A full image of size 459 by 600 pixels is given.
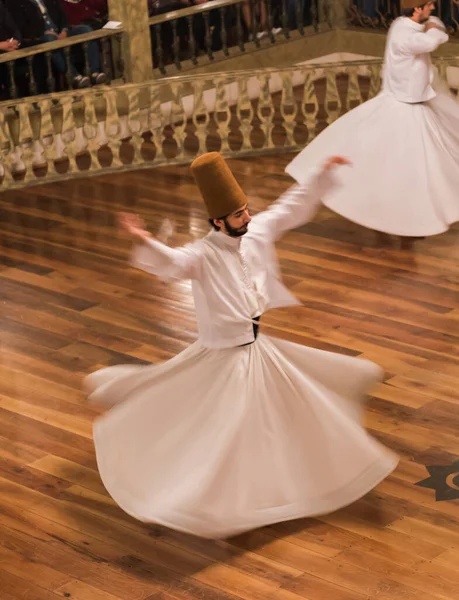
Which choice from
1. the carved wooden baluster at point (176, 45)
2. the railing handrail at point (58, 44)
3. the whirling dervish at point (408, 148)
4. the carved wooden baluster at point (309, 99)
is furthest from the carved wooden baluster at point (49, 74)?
the whirling dervish at point (408, 148)

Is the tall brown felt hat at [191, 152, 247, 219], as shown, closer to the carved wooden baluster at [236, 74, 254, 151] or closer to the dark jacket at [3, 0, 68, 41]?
the carved wooden baluster at [236, 74, 254, 151]

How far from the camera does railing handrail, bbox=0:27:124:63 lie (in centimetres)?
835

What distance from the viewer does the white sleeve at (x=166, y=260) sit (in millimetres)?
3857

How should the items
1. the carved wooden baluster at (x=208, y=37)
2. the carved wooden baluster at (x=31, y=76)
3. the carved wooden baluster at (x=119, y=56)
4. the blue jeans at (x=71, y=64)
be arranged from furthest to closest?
the carved wooden baluster at (x=208, y=37) → the carved wooden baluster at (x=119, y=56) → the blue jeans at (x=71, y=64) → the carved wooden baluster at (x=31, y=76)

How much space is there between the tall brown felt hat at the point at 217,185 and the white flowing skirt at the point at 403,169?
2.82 m

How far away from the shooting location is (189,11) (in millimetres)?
9672

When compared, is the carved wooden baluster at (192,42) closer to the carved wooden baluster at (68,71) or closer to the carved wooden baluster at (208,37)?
the carved wooden baluster at (208,37)

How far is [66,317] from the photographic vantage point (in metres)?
6.05

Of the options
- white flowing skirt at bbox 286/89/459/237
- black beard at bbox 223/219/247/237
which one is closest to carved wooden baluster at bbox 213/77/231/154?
white flowing skirt at bbox 286/89/459/237

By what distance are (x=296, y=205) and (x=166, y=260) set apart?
0.63 meters

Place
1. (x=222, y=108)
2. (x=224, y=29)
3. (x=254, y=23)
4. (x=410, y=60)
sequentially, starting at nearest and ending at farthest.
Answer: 1. (x=410, y=60)
2. (x=222, y=108)
3. (x=224, y=29)
4. (x=254, y=23)

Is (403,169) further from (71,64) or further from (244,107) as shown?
(71,64)

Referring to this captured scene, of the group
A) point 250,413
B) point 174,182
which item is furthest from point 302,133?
point 250,413

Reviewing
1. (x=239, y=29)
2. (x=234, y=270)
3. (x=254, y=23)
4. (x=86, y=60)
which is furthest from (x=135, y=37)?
(x=234, y=270)
